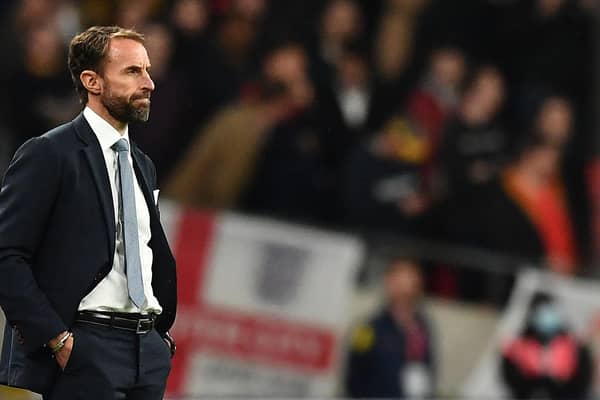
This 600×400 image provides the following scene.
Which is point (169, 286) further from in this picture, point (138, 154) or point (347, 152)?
point (347, 152)

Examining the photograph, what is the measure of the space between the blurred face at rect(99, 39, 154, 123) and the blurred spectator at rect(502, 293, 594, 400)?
20.7ft

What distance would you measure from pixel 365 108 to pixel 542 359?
2209mm

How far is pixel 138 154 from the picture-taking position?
161 inches

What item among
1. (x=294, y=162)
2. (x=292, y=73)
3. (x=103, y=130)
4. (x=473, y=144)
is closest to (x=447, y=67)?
(x=473, y=144)

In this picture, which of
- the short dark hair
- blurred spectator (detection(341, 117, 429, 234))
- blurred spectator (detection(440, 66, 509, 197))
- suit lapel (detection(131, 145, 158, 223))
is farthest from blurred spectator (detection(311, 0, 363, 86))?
the short dark hair

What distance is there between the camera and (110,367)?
12.5 ft

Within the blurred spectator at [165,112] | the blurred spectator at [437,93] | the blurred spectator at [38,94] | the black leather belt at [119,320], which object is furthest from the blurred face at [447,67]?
the black leather belt at [119,320]

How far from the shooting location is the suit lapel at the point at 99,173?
3842 millimetres

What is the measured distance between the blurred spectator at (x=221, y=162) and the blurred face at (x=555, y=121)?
247cm

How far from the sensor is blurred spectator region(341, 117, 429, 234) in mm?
9242

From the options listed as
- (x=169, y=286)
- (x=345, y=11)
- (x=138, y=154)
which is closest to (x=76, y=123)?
(x=138, y=154)

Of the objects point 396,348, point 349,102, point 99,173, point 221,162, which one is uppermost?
point 99,173

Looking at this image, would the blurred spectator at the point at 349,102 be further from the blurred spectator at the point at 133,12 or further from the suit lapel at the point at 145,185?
the suit lapel at the point at 145,185

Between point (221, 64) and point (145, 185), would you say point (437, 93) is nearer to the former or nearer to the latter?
point (221, 64)
